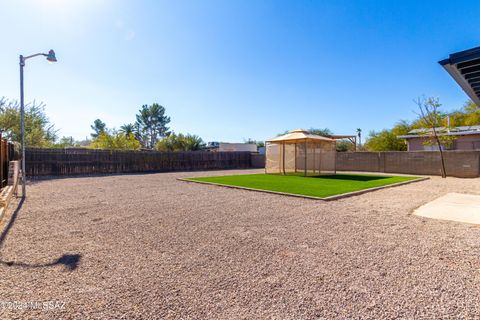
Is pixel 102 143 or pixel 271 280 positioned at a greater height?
pixel 102 143

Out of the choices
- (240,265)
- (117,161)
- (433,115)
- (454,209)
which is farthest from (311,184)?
(117,161)

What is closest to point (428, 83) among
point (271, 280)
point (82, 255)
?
point (271, 280)

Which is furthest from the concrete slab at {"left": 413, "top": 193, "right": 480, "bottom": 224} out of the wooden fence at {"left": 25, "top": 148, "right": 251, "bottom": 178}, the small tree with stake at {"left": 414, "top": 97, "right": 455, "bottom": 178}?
the wooden fence at {"left": 25, "top": 148, "right": 251, "bottom": 178}

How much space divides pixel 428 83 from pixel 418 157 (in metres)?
6.42

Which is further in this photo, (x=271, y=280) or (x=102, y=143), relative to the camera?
(x=102, y=143)

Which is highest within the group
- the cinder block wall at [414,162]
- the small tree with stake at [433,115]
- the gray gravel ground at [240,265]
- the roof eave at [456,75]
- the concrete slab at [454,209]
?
the small tree with stake at [433,115]

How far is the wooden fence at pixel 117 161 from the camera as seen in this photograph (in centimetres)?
1351

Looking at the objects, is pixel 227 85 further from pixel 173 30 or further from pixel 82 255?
pixel 82 255

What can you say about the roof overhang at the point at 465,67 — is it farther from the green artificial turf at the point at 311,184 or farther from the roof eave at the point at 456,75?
the green artificial turf at the point at 311,184

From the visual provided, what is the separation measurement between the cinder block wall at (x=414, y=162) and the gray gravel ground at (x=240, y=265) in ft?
35.5

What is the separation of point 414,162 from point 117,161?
724 inches

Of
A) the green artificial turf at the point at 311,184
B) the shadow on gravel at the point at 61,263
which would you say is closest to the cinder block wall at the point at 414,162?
the green artificial turf at the point at 311,184

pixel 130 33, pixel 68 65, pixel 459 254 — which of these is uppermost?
pixel 130 33

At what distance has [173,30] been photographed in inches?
389
